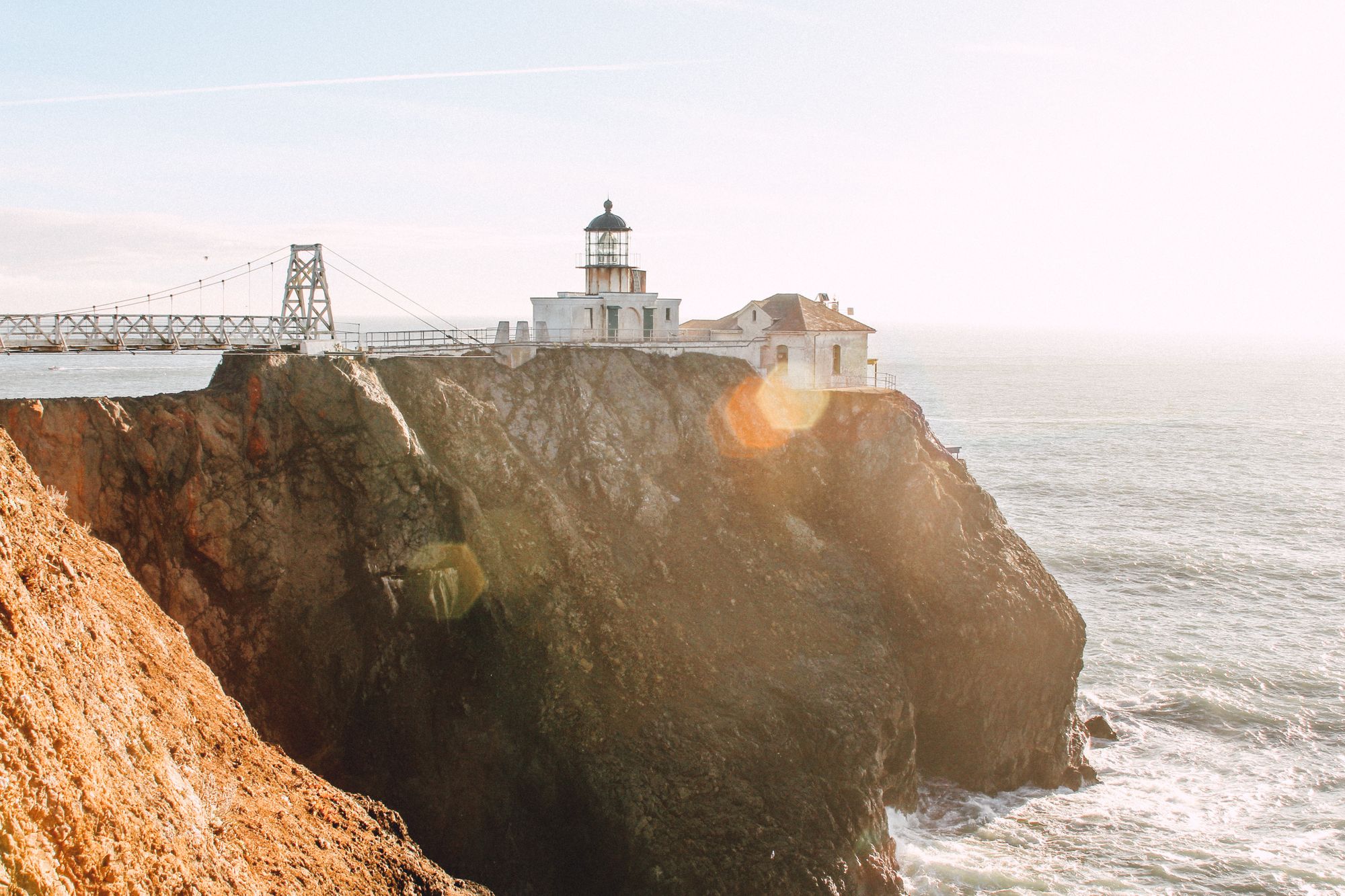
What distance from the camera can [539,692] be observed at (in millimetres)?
32312

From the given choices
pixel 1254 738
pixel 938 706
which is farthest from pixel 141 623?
pixel 1254 738

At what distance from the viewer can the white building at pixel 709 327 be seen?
49.0 metres

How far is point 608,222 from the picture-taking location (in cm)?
5259

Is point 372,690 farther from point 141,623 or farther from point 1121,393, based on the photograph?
point 1121,393

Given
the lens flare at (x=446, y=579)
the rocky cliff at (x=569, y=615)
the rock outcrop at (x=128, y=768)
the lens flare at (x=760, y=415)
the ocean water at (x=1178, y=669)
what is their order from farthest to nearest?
1. the lens flare at (x=760, y=415)
2. the ocean water at (x=1178, y=669)
3. the lens flare at (x=446, y=579)
4. the rocky cliff at (x=569, y=615)
5. the rock outcrop at (x=128, y=768)

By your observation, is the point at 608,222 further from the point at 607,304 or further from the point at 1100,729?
the point at 1100,729

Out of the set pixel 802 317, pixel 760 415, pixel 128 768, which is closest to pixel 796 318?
pixel 802 317

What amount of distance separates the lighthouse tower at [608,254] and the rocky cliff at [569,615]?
11.7 metres

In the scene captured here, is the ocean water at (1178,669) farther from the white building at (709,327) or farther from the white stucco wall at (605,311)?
the white stucco wall at (605,311)

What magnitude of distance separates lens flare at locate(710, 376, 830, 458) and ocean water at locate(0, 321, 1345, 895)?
14.3m

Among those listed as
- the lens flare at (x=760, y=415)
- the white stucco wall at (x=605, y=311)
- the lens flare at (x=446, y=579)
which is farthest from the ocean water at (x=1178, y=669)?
the white stucco wall at (x=605, y=311)

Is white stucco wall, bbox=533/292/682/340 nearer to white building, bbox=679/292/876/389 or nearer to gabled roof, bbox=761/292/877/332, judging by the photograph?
white building, bbox=679/292/876/389

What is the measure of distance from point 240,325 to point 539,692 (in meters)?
16.5

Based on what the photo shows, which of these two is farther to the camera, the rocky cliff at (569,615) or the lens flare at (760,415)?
the lens flare at (760,415)
